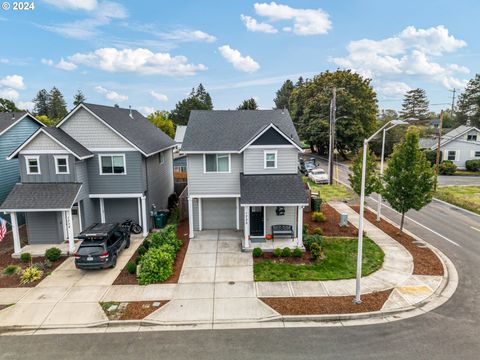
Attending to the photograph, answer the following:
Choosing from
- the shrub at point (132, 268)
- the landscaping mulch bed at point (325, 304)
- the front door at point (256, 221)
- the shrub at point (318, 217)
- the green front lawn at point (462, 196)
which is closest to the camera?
the landscaping mulch bed at point (325, 304)

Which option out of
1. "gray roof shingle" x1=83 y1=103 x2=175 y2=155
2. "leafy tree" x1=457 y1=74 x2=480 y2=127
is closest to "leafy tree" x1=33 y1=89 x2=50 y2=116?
"gray roof shingle" x1=83 y1=103 x2=175 y2=155

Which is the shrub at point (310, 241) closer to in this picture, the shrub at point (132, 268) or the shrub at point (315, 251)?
the shrub at point (315, 251)

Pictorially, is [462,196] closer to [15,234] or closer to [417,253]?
[417,253]

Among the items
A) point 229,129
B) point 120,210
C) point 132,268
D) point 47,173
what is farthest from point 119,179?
point 229,129

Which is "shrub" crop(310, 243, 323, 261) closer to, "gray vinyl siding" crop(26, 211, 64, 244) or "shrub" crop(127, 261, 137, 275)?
"shrub" crop(127, 261, 137, 275)

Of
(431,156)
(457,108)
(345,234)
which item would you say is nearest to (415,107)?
(457,108)

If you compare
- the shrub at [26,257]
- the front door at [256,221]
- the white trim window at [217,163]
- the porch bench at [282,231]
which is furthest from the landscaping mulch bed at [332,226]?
the shrub at [26,257]
